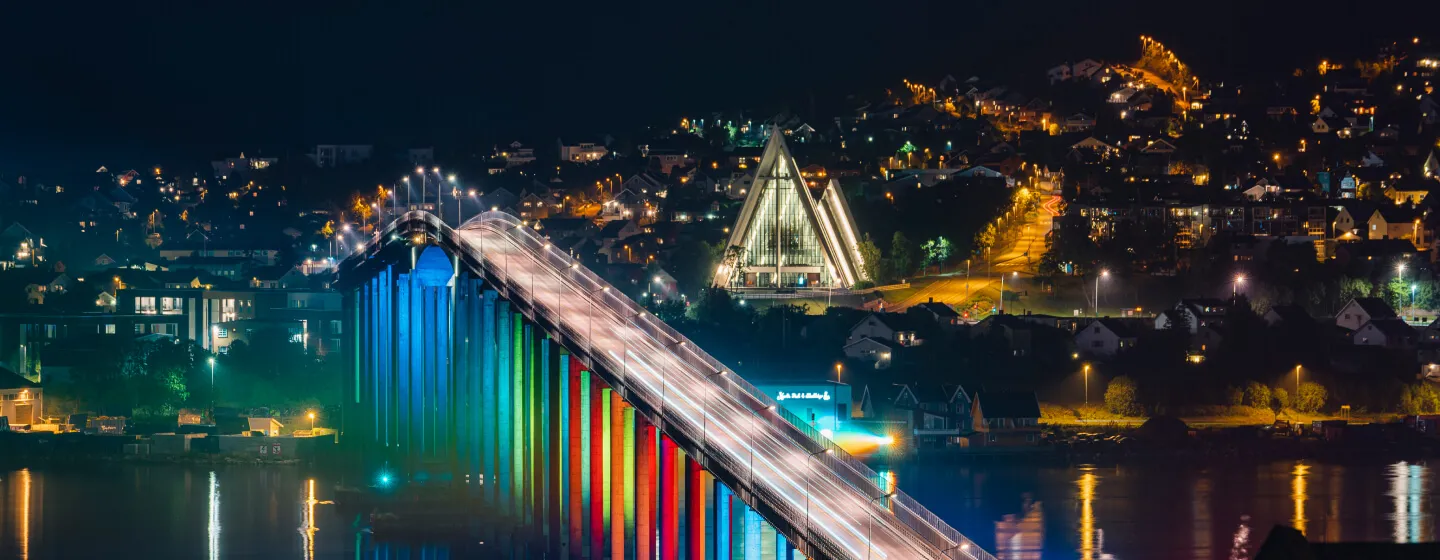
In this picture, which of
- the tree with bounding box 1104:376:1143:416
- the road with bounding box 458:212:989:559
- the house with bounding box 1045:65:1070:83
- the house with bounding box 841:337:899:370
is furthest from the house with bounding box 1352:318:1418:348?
the house with bounding box 1045:65:1070:83

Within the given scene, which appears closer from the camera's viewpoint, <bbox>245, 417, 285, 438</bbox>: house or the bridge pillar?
the bridge pillar

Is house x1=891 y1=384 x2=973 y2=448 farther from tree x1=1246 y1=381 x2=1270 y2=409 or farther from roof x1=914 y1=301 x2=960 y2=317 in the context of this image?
roof x1=914 y1=301 x2=960 y2=317

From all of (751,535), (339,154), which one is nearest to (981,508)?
(751,535)

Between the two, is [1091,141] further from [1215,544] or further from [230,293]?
[1215,544]

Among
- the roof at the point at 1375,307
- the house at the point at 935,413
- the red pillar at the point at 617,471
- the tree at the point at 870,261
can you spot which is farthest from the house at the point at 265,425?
the roof at the point at 1375,307

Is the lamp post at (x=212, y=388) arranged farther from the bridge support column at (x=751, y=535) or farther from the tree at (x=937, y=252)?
the bridge support column at (x=751, y=535)

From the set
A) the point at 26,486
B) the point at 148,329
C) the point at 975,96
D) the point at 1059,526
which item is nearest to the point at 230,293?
the point at 148,329
